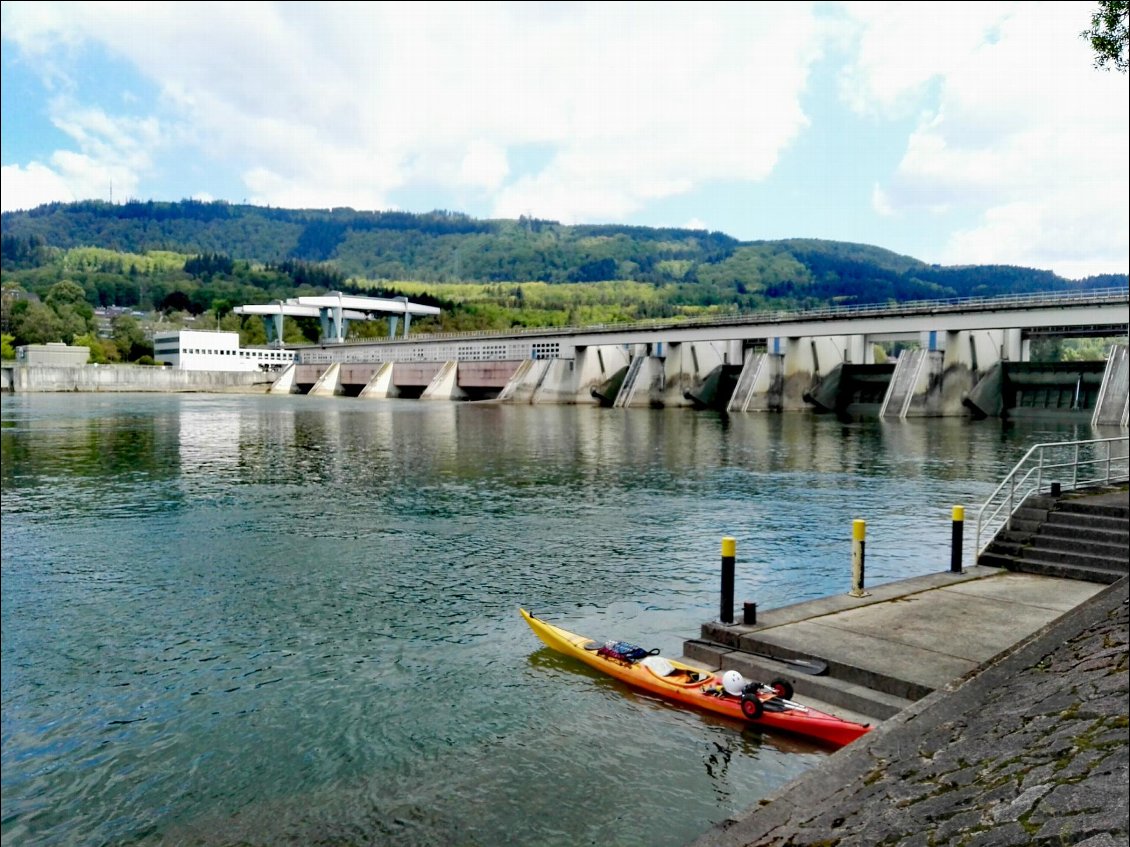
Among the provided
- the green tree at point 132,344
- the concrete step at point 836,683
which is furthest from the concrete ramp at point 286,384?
the concrete step at point 836,683

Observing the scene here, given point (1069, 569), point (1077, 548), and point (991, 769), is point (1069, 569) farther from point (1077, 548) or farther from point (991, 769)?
point (991, 769)

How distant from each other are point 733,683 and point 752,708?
19.0 inches

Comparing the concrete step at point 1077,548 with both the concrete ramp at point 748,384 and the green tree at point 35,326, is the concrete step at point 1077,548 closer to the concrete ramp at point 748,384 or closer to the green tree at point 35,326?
the concrete ramp at point 748,384

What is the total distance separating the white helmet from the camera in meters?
11.6

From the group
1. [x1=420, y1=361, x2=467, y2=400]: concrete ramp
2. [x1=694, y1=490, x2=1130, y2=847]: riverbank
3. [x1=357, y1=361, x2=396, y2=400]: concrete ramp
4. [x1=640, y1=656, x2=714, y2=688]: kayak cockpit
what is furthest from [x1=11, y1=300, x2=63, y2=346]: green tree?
[x1=694, y1=490, x2=1130, y2=847]: riverbank

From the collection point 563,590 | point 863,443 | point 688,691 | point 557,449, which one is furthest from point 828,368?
point 688,691

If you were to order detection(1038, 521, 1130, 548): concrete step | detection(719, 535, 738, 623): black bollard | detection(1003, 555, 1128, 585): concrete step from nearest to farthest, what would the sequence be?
detection(719, 535, 738, 623): black bollard → detection(1003, 555, 1128, 585): concrete step → detection(1038, 521, 1130, 548): concrete step

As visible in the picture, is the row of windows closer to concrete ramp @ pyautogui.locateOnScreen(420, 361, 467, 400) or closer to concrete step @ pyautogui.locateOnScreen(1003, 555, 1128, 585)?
concrete ramp @ pyautogui.locateOnScreen(420, 361, 467, 400)

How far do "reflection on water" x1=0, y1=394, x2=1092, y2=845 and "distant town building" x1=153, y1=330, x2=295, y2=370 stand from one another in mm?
133044

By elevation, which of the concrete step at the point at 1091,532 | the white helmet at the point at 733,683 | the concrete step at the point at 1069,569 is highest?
the concrete step at the point at 1091,532

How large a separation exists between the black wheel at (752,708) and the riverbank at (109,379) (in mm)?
149961

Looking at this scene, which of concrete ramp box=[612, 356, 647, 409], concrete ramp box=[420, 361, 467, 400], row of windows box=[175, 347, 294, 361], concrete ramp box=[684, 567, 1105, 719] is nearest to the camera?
concrete ramp box=[684, 567, 1105, 719]

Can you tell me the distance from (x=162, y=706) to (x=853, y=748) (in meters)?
9.60

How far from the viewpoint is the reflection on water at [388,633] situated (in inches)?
390
